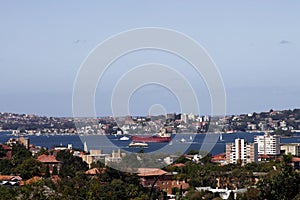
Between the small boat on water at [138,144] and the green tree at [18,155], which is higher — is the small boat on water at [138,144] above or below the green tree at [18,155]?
above

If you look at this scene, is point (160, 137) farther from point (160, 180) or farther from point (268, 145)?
point (268, 145)

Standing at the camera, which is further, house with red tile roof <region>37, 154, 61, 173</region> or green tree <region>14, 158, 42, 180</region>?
house with red tile roof <region>37, 154, 61, 173</region>

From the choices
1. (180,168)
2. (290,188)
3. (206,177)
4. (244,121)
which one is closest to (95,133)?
(180,168)

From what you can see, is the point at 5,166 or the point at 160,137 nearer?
the point at 5,166

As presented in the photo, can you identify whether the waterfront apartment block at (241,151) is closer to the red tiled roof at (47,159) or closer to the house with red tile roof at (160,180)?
the red tiled roof at (47,159)

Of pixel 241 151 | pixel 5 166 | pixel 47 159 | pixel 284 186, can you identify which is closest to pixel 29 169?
pixel 5 166

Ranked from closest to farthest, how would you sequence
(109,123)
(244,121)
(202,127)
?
(109,123) → (202,127) → (244,121)

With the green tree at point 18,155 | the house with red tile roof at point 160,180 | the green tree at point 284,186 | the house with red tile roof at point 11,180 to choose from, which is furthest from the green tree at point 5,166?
the green tree at point 284,186

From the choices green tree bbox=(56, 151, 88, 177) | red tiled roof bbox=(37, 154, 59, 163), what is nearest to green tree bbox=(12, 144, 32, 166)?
red tiled roof bbox=(37, 154, 59, 163)

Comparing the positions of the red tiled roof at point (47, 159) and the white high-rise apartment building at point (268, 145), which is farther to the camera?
the white high-rise apartment building at point (268, 145)

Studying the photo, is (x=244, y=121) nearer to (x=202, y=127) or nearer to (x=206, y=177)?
(x=202, y=127)

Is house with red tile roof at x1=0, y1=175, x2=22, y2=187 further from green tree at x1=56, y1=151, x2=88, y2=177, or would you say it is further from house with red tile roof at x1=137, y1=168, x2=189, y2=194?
house with red tile roof at x1=137, y1=168, x2=189, y2=194
